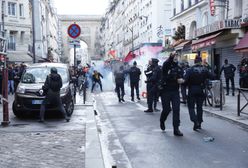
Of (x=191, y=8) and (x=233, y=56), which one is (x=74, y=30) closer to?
(x=233, y=56)

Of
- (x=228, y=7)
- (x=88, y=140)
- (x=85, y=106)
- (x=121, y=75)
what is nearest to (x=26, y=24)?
(x=228, y=7)

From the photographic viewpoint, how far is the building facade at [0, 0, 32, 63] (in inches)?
1639

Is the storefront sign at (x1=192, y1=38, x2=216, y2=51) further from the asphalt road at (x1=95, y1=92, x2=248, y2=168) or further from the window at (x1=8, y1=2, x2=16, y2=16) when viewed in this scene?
the window at (x1=8, y1=2, x2=16, y2=16)

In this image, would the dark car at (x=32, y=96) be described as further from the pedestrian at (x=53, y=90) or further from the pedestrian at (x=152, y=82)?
the pedestrian at (x=152, y=82)

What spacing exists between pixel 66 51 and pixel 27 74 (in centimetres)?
12223

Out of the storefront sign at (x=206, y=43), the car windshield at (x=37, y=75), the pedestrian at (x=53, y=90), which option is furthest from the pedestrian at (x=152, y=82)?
the storefront sign at (x=206, y=43)

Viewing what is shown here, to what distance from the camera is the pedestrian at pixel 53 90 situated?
33.1 ft

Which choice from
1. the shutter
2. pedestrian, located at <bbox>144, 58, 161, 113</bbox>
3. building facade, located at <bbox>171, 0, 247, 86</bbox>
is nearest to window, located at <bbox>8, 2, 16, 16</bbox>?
building facade, located at <bbox>171, 0, 247, 86</bbox>

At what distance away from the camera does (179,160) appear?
630cm

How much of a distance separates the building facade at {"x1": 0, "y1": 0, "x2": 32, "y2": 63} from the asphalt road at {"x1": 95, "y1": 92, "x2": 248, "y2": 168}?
3341 cm

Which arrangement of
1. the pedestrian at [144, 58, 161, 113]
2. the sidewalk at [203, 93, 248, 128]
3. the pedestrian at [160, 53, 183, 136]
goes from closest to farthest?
the pedestrian at [160, 53, 183, 136] → the sidewalk at [203, 93, 248, 128] → the pedestrian at [144, 58, 161, 113]

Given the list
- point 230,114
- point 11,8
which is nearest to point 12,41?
point 11,8

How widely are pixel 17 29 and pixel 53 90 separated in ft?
115

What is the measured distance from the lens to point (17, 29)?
43031 millimetres
